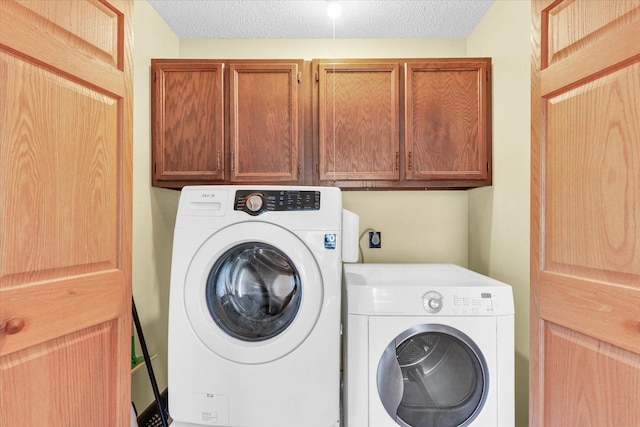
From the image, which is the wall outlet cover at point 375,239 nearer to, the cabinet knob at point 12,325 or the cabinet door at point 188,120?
the cabinet door at point 188,120

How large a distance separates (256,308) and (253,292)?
0.23 ft

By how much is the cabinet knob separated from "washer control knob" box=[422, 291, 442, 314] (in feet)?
4.26

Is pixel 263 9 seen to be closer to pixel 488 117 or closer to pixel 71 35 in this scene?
pixel 71 35

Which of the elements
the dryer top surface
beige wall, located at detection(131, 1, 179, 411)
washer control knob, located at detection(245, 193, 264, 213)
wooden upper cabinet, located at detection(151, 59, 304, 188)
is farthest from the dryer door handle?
beige wall, located at detection(131, 1, 179, 411)

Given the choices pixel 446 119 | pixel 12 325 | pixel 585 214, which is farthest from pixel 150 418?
pixel 446 119

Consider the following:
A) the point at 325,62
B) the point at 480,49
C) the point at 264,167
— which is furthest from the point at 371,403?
the point at 480,49

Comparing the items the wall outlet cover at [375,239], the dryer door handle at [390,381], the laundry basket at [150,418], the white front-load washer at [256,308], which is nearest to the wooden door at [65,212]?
the white front-load washer at [256,308]

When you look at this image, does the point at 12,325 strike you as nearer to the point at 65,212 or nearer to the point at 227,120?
the point at 65,212

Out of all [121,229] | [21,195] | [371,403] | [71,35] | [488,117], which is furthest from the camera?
[488,117]

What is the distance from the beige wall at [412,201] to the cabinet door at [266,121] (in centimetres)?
49

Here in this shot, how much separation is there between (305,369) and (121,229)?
0.88 metres

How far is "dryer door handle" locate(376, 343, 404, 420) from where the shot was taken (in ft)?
4.54

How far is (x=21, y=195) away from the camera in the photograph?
2.88ft

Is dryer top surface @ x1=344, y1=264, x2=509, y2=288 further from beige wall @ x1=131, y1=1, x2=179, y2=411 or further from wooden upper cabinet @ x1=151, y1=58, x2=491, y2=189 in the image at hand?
beige wall @ x1=131, y1=1, x2=179, y2=411
